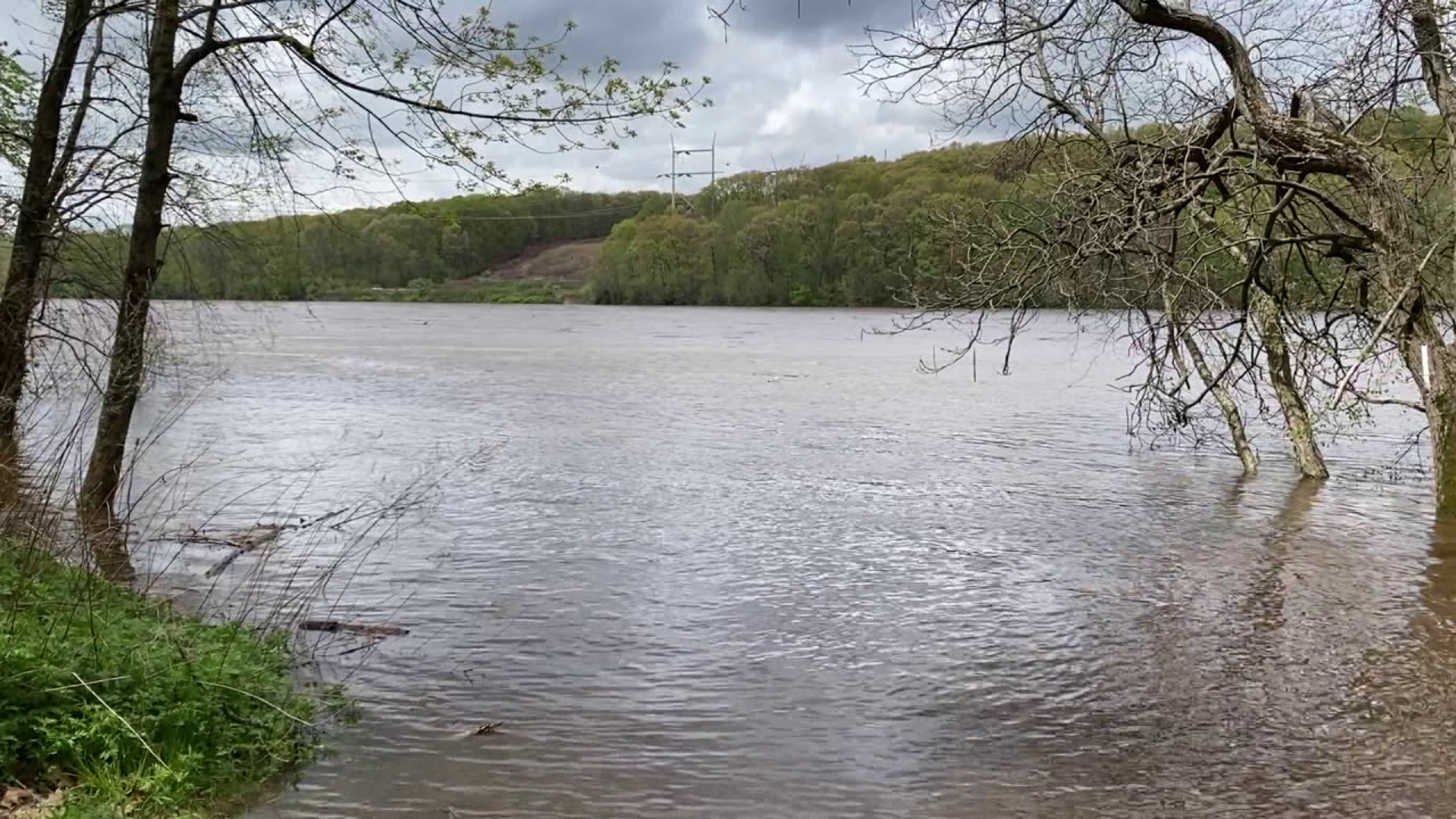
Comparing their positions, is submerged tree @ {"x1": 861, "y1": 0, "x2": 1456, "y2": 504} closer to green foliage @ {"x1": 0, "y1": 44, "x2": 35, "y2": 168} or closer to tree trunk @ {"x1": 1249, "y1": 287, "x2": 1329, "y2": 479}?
tree trunk @ {"x1": 1249, "y1": 287, "x2": 1329, "y2": 479}

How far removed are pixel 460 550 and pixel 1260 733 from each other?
25.8 feet

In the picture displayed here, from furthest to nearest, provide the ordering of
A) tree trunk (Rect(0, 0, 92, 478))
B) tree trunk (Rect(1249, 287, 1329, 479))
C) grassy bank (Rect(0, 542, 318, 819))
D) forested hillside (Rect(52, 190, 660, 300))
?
tree trunk (Rect(1249, 287, 1329, 479)) → tree trunk (Rect(0, 0, 92, 478)) → forested hillside (Rect(52, 190, 660, 300)) → grassy bank (Rect(0, 542, 318, 819))

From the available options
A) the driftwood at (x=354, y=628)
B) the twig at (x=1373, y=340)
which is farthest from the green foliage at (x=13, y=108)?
the twig at (x=1373, y=340)

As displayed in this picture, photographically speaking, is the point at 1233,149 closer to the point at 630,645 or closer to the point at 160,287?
the point at 630,645

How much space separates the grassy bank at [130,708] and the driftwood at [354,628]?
158 cm

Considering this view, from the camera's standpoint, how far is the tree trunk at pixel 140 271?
33.0 feet

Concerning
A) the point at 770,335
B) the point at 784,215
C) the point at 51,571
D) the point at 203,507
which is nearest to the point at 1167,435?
the point at 203,507

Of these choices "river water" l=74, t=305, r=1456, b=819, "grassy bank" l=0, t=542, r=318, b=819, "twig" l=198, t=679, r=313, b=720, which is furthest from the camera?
"river water" l=74, t=305, r=1456, b=819

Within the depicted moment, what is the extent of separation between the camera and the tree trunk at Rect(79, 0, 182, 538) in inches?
396

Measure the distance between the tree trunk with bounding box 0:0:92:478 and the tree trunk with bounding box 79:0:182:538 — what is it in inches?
61.3

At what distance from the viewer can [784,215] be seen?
371ft

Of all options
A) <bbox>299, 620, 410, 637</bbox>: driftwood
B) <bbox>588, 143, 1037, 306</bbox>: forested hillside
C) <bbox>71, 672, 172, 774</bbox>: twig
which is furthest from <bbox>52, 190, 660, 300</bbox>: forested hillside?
<bbox>588, 143, 1037, 306</bbox>: forested hillside

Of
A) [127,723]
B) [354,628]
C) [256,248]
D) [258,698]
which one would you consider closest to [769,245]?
[256,248]

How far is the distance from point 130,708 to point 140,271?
19.3ft
